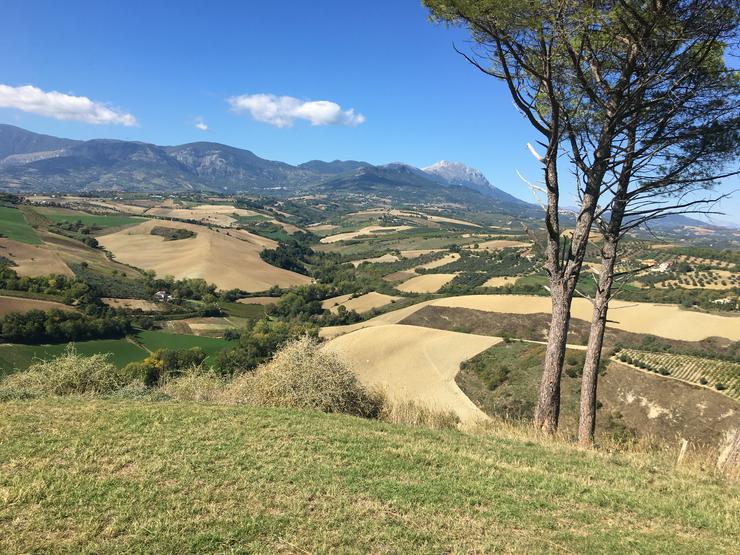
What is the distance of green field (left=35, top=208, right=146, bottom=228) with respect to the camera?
118 m

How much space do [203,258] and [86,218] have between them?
55926 mm

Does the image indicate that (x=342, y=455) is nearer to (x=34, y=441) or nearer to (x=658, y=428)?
(x=34, y=441)

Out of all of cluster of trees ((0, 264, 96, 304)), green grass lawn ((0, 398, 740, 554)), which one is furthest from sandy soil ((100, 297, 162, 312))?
green grass lawn ((0, 398, 740, 554))

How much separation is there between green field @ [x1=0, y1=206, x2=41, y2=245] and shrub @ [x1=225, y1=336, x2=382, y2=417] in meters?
83.8

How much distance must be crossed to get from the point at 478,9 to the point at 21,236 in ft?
310

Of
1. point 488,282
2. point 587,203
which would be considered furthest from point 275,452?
point 488,282

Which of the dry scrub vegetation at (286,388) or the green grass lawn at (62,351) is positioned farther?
the green grass lawn at (62,351)

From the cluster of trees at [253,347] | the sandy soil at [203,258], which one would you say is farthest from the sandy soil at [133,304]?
the sandy soil at [203,258]

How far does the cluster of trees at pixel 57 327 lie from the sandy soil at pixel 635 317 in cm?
2535

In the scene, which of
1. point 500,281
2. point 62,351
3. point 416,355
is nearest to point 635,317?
point 416,355

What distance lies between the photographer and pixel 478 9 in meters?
8.68

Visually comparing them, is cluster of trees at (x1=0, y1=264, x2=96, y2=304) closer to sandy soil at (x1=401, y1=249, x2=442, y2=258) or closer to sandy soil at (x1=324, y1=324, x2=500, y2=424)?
sandy soil at (x1=324, y1=324, x2=500, y2=424)

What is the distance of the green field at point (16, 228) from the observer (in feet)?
254

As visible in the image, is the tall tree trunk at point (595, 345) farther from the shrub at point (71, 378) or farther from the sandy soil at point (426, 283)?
the sandy soil at point (426, 283)
